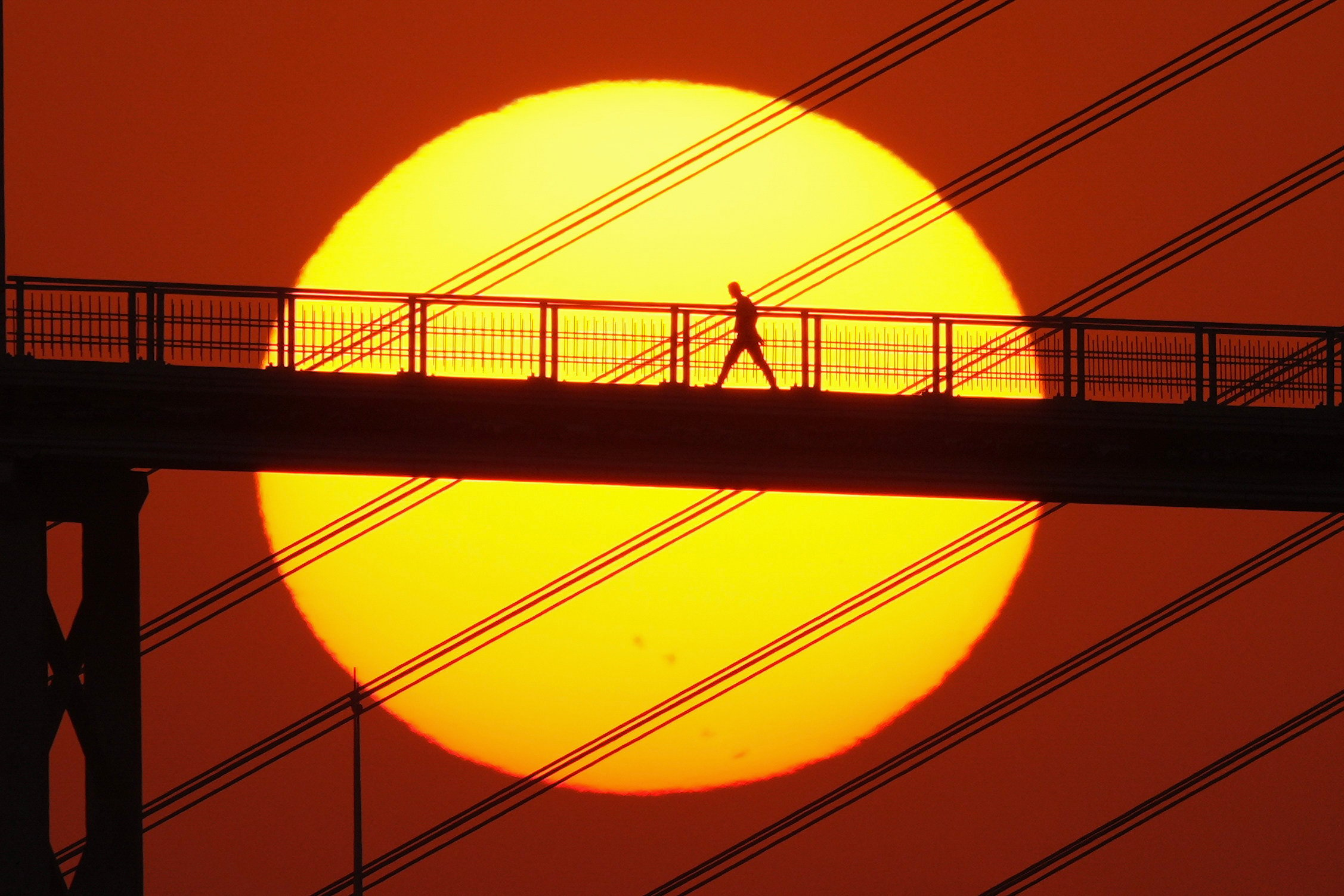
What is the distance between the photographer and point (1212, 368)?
→ 47.2m

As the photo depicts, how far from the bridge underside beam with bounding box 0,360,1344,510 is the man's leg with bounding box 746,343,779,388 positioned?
0.92 ft

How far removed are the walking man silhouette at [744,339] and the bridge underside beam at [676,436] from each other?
1.40ft

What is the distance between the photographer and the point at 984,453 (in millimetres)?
47188

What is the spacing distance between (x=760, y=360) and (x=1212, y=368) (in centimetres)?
714

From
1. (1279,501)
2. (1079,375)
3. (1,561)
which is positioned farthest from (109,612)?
(1279,501)

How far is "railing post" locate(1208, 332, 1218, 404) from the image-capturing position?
155 feet

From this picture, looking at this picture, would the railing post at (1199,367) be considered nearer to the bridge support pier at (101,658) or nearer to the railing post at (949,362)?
the railing post at (949,362)

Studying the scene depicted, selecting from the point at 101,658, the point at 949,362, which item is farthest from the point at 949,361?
the point at 101,658

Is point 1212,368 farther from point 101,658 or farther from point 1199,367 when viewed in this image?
point 101,658

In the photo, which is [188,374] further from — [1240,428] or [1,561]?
[1240,428]

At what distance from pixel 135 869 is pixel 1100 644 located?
1627cm

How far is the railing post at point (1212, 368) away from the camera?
1857 inches

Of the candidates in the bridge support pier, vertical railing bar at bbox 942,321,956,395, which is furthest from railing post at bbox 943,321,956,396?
the bridge support pier

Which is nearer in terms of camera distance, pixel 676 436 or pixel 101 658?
pixel 676 436
